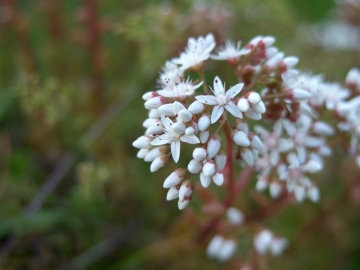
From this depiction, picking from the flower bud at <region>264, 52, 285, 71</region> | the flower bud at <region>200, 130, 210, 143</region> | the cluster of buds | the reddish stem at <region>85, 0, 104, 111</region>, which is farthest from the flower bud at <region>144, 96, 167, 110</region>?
the reddish stem at <region>85, 0, 104, 111</region>

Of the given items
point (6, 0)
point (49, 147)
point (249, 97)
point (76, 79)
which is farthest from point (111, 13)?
point (249, 97)

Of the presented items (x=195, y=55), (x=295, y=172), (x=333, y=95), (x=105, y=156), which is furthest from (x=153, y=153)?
(x=105, y=156)

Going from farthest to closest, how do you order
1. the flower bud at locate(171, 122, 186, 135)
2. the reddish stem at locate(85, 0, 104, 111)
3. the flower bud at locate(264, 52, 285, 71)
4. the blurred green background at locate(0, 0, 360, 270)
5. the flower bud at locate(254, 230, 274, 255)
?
the reddish stem at locate(85, 0, 104, 111) → the blurred green background at locate(0, 0, 360, 270) → the flower bud at locate(254, 230, 274, 255) → the flower bud at locate(264, 52, 285, 71) → the flower bud at locate(171, 122, 186, 135)

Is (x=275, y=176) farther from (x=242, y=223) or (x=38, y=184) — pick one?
(x=38, y=184)

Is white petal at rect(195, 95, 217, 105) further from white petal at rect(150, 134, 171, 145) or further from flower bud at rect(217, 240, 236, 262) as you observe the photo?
flower bud at rect(217, 240, 236, 262)

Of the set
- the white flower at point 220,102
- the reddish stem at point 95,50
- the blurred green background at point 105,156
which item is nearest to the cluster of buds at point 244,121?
the white flower at point 220,102

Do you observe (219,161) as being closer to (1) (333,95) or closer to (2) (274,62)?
(2) (274,62)

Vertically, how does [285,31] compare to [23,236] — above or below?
above
